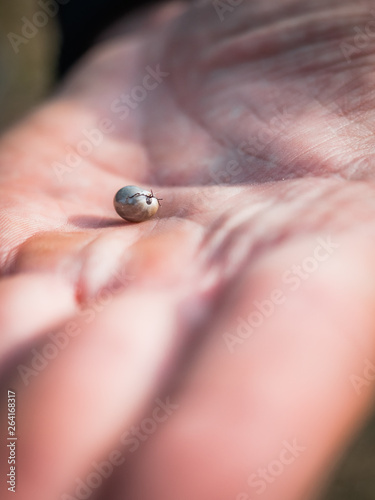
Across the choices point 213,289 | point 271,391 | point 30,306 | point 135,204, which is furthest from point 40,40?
point 271,391

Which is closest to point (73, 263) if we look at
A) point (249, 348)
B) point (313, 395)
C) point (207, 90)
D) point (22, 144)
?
point (249, 348)

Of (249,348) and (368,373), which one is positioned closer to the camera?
(249,348)

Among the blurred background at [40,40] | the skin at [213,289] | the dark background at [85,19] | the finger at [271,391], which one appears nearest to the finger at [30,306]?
the skin at [213,289]

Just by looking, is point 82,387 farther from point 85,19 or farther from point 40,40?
point 40,40

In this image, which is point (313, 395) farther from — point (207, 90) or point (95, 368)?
point (207, 90)

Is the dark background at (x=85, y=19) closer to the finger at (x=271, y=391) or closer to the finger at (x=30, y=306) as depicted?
the finger at (x=30, y=306)

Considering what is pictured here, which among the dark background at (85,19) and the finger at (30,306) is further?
the dark background at (85,19)
